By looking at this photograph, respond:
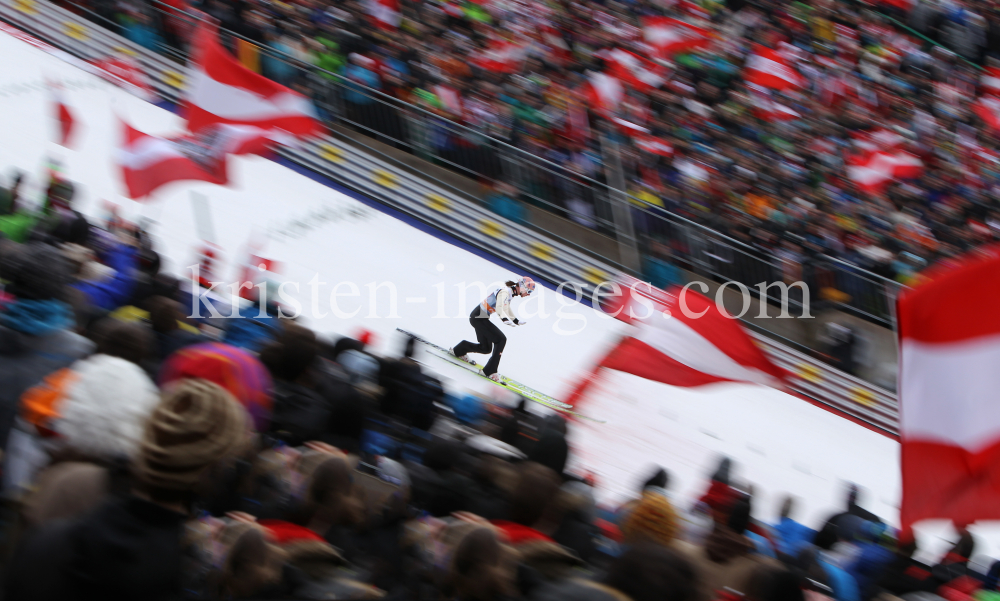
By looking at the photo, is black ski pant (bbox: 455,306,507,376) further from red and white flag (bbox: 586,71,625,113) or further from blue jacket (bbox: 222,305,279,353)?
red and white flag (bbox: 586,71,625,113)

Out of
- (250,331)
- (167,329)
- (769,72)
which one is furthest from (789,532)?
(769,72)

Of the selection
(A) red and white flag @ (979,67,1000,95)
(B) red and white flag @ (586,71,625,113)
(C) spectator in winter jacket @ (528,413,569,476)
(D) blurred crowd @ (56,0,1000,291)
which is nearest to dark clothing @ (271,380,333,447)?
(C) spectator in winter jacket @ (528,413,569,476)

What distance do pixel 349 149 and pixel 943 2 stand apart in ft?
42.8

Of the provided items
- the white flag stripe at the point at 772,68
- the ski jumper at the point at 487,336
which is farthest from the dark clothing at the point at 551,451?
the white flag stripe at the point at 772,68

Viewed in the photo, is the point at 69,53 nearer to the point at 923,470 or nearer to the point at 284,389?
the point at 284,389

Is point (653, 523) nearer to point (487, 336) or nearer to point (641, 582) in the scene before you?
point (641, 582)

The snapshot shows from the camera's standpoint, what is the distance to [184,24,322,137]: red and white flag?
28.4 feet

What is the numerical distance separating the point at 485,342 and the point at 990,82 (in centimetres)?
1260

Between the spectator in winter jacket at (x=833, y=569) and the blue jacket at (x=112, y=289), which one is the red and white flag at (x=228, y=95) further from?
the spectator in winter jacket at (x=833, y=569)

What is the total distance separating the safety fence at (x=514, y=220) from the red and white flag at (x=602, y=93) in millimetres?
1150

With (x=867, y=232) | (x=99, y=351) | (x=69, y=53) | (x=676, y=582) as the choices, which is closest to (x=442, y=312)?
(x=867, y=232)

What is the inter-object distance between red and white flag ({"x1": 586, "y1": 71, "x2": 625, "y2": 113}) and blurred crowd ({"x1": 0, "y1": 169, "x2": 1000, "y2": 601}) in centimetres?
882

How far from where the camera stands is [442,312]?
1238 centimetres

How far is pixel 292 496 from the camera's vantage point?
3494 mm
